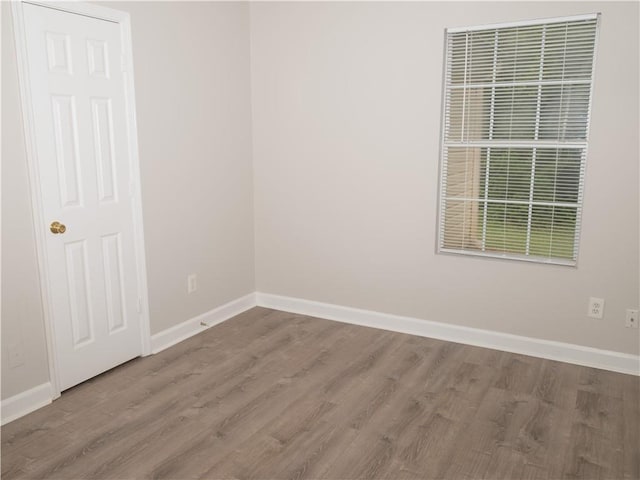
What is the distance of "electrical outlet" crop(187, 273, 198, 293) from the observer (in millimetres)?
3896

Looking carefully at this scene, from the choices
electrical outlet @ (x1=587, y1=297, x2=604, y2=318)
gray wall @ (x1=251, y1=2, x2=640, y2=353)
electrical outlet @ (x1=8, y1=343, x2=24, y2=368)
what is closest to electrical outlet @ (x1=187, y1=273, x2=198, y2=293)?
gray wall @ (x1=251, y1=2, x2=640, y2=353)

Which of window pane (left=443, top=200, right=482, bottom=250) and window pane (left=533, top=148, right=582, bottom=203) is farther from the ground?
window pane (left=533, top=148, right=582, bottom=203)

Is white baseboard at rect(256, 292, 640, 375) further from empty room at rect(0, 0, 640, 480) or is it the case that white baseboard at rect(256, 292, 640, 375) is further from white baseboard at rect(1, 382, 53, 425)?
white baseboard at rect(1, 382, 53, 425)

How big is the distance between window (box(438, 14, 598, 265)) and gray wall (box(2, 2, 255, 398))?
1595mm

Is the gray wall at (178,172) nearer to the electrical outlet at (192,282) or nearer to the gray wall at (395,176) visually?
the electrical outlet at (192,282)

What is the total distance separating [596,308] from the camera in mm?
3346

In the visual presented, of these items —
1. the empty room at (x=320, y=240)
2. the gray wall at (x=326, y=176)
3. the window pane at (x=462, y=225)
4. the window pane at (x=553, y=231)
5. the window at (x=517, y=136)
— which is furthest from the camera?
the window pane at (x=462, y=225)

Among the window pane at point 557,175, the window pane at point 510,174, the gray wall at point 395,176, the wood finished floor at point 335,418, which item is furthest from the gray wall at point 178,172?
the window pane at point 557,175

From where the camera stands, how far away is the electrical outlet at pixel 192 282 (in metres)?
3.90

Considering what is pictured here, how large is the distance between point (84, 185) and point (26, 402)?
1.18 m

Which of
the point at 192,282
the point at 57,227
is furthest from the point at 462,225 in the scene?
the point at 57,227

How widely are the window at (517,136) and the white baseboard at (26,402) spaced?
2.63 m

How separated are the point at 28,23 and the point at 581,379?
11.6 feet

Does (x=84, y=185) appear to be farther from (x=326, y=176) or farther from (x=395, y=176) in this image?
(x=395, y=176)
